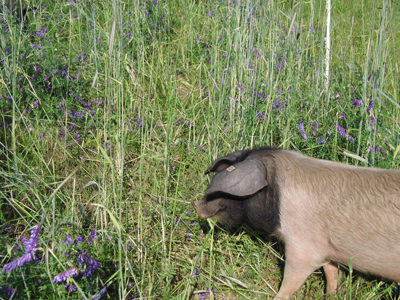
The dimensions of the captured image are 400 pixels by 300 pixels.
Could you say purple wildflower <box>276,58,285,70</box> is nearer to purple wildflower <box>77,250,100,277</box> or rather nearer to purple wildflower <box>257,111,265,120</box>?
purple wildflower <box>257,111,265,120</box>

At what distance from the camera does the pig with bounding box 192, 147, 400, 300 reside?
2.21 m

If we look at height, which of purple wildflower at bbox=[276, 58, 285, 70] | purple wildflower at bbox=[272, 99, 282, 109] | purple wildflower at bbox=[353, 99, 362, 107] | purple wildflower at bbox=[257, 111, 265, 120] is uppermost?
purple wildflower at bbox=[276, 58, 285, 70]

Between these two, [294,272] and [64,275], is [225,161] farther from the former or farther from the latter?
[64,275]

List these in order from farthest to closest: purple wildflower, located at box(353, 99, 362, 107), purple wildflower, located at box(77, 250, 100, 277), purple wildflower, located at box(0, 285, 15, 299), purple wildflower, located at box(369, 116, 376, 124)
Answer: purple wildflower, located at box(353, 99, 362, 107)
purple wildflower, located at box(369, 116, 376, 124)
purple wildflower, located at box(77, 250, 100, 277)
purple wildflower, located at box(0, 285, 15, 299)

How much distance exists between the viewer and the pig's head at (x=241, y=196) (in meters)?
2.38

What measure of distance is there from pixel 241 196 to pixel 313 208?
38cm

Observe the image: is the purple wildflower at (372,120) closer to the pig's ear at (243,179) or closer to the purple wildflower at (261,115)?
the purple wildflower at (261,115)

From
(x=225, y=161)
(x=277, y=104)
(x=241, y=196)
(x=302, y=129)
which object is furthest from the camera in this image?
(x=277, y=104)

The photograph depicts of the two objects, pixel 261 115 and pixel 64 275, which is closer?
pixel 64 275

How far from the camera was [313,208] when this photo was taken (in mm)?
2318

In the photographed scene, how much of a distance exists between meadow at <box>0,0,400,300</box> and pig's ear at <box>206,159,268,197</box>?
1.01ft

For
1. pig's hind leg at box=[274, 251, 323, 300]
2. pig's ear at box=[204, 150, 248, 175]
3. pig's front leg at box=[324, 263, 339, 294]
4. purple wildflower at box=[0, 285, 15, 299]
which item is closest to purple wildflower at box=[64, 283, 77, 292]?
purple wildflower at box=[0, 285, 15, 299]

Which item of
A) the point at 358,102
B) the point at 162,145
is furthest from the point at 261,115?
the point at 162,145

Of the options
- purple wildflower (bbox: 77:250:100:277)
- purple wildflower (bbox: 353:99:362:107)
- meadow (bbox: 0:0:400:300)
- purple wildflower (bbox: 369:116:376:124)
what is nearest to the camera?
purple wildflower (bbox: 77:250:100:277)
